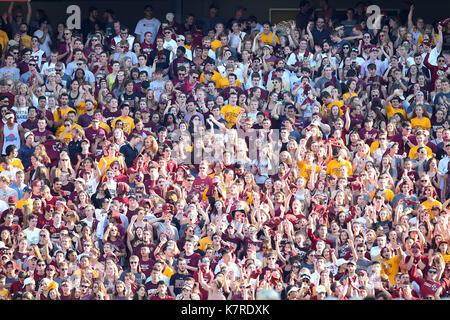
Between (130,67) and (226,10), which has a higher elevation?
(226,10)

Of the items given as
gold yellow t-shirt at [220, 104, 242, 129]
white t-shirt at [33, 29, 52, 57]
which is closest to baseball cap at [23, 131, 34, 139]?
white t-shirt at [33, 29, 52, 57]

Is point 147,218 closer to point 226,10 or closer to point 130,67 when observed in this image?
point 130,67

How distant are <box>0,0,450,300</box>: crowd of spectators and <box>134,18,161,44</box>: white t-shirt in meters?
0.04

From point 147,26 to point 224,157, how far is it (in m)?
4.78

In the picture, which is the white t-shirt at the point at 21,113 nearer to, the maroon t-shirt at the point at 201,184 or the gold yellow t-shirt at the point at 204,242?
the maroon t-shirt at the point at 201,184

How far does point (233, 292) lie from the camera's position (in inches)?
599

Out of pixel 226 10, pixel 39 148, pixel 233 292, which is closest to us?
pixel 233 292

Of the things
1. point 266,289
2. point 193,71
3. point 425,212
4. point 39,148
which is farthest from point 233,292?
A: point 193,71

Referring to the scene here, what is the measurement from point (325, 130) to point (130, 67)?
12.5ft

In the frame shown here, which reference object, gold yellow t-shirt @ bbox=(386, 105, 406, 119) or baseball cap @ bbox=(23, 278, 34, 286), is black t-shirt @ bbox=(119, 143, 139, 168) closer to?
baseball cap @ bbox=(23, 278, 34, 286)

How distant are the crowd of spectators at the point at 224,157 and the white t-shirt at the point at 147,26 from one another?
0.04 meters

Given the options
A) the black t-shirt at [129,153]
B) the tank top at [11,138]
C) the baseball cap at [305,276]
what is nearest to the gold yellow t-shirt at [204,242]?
the baseball cap at [305,276]

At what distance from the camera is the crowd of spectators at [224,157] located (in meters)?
15.5
